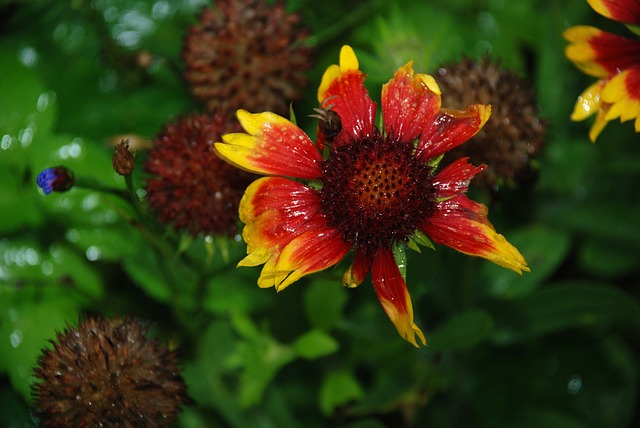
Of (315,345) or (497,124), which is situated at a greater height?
(497,124)

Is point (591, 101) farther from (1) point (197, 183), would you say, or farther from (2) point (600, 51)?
(1) point (197, 183)

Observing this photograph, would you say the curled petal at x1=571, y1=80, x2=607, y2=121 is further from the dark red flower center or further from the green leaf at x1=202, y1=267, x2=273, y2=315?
the green leaf at x1=202, y1=267, x2=273, y2=315

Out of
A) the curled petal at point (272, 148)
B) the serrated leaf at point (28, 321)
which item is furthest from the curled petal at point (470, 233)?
the serrated leaf at point (28, 321)

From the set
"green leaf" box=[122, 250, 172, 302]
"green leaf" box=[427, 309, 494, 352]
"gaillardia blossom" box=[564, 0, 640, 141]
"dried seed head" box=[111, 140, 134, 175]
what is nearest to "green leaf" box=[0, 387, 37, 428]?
"green leaf" box=[122, 250, 172, 302]

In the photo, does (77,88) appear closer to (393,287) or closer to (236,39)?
(236,39)

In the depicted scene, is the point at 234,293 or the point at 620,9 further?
the point at 234,293

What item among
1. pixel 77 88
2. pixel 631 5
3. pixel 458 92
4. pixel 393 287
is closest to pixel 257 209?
pixel 393 287

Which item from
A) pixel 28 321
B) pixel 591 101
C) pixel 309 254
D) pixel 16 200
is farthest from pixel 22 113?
pixel 591 101
